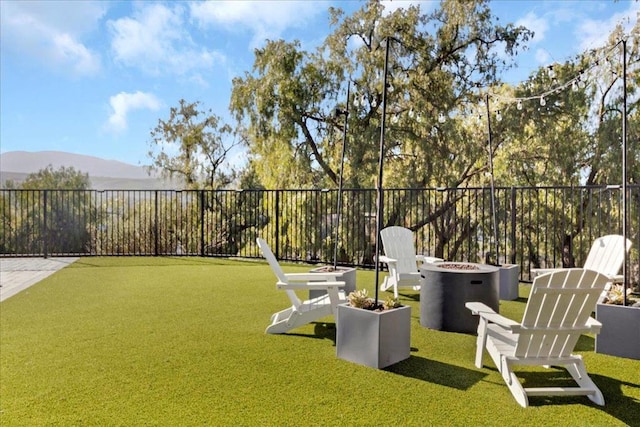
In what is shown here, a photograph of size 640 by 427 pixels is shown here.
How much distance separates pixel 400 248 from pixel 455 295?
6.19ft

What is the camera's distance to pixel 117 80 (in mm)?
19641

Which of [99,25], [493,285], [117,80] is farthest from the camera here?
[117,80]

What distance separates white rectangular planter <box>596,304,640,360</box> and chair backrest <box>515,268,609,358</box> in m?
0.98

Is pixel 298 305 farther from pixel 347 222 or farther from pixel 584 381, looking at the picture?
pixel 347 222

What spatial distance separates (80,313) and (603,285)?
4974 mm

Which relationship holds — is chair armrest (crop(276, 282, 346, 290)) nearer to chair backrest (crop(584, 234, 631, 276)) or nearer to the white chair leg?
the white chair leg

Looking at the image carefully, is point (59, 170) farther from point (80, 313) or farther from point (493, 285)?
point (493, 285)

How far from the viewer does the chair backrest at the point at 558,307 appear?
2721 millimetres

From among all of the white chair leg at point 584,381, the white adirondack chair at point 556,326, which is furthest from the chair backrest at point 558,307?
the white chair leg at point 584,381

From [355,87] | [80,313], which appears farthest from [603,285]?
[355,87]

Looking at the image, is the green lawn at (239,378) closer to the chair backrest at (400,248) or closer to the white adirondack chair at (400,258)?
the white adirondack chair at (400,258)

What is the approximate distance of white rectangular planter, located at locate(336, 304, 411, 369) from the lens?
3.26 m

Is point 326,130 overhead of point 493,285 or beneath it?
overhead

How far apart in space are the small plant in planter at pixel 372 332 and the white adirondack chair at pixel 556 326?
734mm
